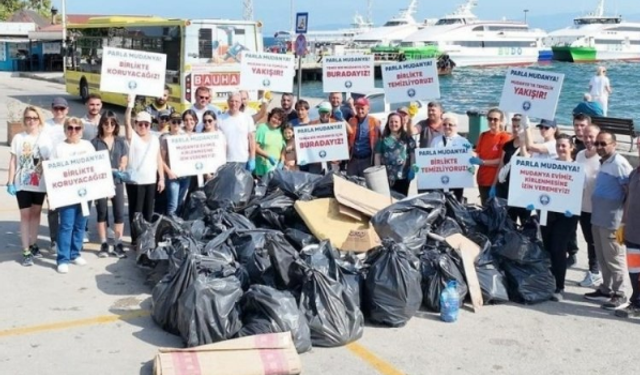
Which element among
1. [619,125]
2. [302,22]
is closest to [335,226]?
[619,125]

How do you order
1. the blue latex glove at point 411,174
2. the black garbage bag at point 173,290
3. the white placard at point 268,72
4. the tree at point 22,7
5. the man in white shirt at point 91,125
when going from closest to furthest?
the black garbage bag at point 173,290 < the man in white shirt at point 91,125 < the blue latex glove at point 411,174 < the white placard at point 268,72 < the tree at point 22,7

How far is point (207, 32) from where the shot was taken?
17.8 metres

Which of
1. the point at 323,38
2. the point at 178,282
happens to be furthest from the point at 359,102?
the point at 323,38

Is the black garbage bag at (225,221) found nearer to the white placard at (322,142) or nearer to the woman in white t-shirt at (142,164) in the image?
the woman in white t-shirt at (142,164)

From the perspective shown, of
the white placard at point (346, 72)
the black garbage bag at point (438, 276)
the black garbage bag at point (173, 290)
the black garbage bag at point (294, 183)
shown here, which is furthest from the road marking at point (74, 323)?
the white placard at point (346, 72)

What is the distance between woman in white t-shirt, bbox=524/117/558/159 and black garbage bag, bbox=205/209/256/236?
2.67 m

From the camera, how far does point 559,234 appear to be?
20.9ft

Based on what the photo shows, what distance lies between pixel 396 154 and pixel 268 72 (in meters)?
2.31

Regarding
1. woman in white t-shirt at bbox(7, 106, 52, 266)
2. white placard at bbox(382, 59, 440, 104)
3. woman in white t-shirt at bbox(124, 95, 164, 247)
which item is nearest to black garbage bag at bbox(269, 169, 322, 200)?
woman in white t-shirt at bbox(124, 95, 164, 247)

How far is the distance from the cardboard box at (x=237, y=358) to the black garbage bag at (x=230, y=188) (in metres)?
2.57

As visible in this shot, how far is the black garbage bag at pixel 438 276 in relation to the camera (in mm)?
5910

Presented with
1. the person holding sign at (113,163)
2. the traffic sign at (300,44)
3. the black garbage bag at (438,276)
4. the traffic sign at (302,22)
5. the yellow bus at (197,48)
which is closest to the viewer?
the black garbage bag at (438,276)

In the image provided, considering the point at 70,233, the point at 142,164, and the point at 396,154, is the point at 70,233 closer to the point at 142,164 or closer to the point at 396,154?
the point at 142,164

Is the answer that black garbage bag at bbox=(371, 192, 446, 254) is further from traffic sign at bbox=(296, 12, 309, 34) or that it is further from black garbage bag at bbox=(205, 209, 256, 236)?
traffic sign at bbox=(296, 12, 309, 34)
